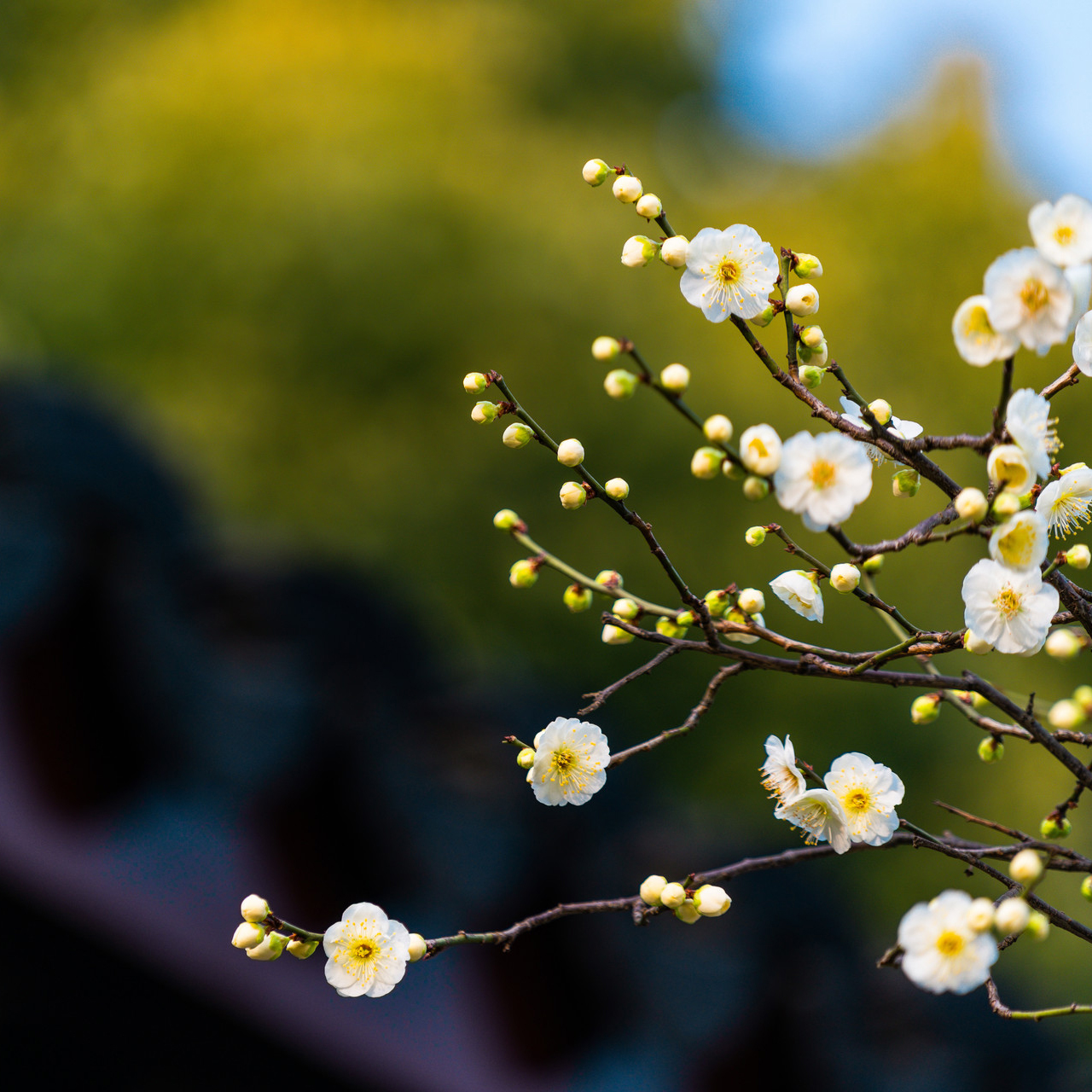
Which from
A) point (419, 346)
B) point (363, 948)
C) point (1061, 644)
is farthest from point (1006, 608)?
point (419, 346)

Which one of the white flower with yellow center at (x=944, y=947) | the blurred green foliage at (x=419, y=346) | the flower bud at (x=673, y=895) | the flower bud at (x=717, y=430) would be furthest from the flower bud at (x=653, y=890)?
the blurred green foliage at (x=419, y=346)

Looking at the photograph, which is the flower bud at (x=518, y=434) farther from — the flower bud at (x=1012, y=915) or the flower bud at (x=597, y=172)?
the flower bud at (x=1012, y=915)

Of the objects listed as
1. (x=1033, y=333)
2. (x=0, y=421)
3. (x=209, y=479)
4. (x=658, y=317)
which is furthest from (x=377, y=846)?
(x=658, y=317)

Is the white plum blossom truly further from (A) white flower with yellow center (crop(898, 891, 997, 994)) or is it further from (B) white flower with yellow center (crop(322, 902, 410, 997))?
(B) white flower with yellow center (crop(322, 902, 410, 997))

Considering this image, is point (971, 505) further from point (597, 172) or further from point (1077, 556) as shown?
point (597, 172)

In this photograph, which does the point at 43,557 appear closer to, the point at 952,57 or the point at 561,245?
the point at 561,245

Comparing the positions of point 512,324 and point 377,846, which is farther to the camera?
point 512,324
